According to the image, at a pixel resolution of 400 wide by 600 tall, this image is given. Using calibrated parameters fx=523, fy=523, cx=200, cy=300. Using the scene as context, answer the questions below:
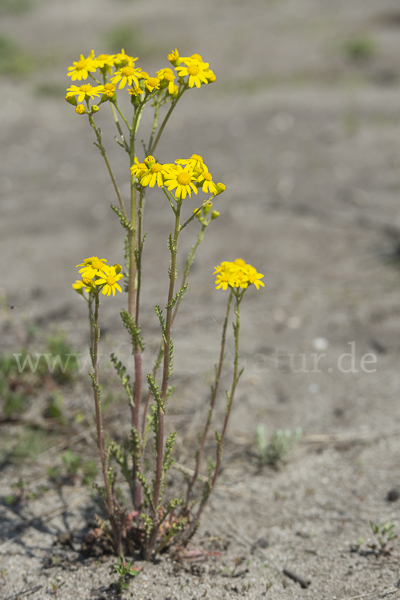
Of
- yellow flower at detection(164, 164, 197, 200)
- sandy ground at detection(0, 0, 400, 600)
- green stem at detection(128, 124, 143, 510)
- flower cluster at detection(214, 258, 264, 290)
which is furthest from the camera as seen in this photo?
sandy ground at detection(0, 0, 400, 600)

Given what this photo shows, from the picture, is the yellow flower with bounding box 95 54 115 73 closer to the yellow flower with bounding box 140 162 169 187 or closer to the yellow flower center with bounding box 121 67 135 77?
the yellow flower center with bounding box 121 67 135 77

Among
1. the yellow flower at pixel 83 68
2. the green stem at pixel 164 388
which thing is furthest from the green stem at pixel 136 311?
the yellow flower at pixel 83 68

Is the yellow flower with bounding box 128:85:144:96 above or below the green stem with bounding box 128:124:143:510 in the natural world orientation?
above

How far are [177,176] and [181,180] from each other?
0.08ft

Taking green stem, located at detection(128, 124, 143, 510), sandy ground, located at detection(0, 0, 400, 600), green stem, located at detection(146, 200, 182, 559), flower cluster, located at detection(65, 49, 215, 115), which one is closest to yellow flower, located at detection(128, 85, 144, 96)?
flower cluster, located at detection(65, 49, 215, 115)

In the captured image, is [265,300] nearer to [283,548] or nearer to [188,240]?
[188,240]

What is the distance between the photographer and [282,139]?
5.86 metres

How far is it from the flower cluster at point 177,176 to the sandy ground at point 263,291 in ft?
4.52

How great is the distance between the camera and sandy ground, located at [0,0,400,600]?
2.05 m

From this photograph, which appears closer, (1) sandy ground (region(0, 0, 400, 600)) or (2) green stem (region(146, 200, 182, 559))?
(2) green stem (region(146, 200, 182, 559))

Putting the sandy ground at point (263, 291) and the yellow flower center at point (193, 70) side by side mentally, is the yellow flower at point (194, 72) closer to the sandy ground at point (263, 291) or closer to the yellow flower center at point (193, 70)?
the yellow flower center at point (193, 70)

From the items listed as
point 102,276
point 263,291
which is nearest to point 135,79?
point 102,276

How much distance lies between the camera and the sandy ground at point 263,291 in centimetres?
205

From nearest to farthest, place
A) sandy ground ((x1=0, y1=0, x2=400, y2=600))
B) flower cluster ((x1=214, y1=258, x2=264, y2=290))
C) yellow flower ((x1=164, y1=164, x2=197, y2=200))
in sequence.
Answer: yellow flower ((x1=164, y1=164, x2=197, y2=200)), flower cluster ((x1=214, y1=258, x2=264, y2=290)), sandy ground ((x1=0, y1=0, x2=400, y2=600))
